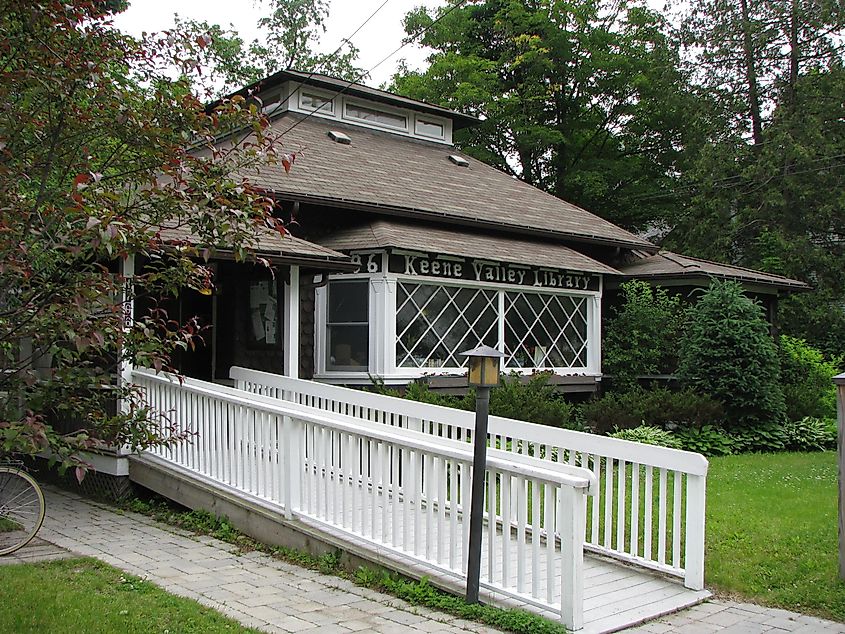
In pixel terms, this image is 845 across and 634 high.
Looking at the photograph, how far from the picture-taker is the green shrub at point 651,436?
11344 mm

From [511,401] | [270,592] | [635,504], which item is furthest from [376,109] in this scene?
[270,592]

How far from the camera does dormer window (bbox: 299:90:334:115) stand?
15.5 meters

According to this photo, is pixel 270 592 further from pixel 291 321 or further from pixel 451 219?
pixel 451 219

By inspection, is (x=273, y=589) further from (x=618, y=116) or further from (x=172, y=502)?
(x=618, y=116)

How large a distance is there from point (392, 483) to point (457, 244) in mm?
7405

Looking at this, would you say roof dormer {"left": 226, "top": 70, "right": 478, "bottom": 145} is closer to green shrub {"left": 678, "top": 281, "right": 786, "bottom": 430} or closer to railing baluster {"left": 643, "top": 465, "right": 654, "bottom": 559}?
green shrub {"left": 678, "top": 281, "right": 786, "bottom": 430}

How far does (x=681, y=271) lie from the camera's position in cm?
1580

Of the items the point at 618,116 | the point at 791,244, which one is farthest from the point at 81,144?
the point at 618,116

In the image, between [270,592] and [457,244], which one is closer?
[270,592]

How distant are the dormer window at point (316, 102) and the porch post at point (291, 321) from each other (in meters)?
6.64

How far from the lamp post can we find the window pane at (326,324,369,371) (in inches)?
262

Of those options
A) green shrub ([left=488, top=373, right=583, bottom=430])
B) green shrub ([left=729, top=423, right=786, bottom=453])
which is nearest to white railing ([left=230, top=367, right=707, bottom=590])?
green shrub ([left=488, top=373, right=583, bottom=430])

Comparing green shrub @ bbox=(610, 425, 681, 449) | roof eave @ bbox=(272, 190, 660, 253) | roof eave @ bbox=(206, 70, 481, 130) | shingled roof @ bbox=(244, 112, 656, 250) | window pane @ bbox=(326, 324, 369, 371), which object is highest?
roof eave @ bbox=(206, 70, 481, 130)

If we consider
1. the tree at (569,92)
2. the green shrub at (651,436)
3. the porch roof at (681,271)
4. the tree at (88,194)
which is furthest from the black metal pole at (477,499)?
the tree at (569,92)
